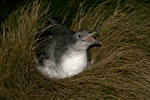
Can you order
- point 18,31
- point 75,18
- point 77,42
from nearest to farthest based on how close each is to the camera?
point 77,42 < point 18,31 < point 75,18

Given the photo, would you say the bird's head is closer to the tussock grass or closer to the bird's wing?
the bird's wing

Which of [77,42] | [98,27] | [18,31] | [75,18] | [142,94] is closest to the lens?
[77,42]

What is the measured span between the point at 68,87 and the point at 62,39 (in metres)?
0.49

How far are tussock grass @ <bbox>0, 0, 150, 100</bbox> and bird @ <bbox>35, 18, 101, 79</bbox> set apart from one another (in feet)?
0.33

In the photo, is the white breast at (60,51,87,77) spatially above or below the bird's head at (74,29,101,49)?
below

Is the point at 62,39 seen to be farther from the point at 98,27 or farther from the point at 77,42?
the point at 98,27

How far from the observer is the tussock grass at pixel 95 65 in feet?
15.4

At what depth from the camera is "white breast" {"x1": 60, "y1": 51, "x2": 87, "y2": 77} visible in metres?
4.54

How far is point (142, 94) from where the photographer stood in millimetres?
4812

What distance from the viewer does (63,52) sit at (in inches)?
182

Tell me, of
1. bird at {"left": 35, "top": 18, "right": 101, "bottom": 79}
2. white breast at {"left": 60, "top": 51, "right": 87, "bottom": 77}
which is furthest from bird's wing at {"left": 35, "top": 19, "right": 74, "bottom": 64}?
white breast at {"left": 60, "top": 51, "right": 87, "bottom": 77}

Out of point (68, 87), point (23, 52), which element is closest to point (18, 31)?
point (23, 52)

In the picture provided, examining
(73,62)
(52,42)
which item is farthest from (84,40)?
(52,42)

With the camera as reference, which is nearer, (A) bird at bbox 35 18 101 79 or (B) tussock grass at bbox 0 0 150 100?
(A) bird at bbox 35 18 101 79
